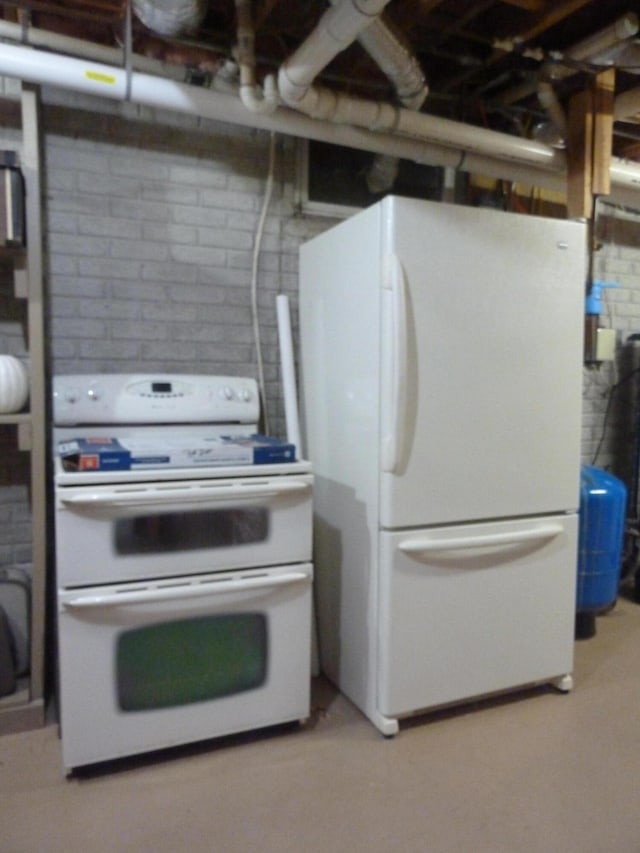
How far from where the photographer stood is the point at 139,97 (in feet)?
6.30

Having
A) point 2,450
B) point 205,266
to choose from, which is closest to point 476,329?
point 205,266

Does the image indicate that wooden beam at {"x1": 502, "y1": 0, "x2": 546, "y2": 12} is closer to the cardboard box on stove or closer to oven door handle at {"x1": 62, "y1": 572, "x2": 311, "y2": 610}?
the cardboard box on stove

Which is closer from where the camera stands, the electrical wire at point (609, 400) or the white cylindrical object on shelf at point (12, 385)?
the white cylindrical object on shelf at point (12, 385)

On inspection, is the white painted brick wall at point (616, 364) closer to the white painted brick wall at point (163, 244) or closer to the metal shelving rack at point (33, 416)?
the white painted brick wall at point (163, 244)

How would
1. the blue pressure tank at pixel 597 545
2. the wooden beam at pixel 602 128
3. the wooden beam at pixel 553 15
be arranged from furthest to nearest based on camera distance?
the blue pressure tank at pixel 597 545, the wooden beam at pixel 602 128, the wooden beam at pixel 553 15

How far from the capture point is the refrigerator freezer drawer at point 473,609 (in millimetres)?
1897

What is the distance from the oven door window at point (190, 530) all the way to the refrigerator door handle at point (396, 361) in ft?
1.44

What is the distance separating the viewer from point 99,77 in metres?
1.85

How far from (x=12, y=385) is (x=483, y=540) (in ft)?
5.15

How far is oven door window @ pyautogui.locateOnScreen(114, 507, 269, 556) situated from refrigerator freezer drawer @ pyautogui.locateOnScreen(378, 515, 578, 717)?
0.41 meters

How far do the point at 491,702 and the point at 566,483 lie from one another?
Answer: 840 millimetres

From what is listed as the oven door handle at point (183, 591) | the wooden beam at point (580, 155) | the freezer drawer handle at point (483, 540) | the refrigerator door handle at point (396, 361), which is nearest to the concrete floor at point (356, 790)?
the oven door handle at point (183, 591)

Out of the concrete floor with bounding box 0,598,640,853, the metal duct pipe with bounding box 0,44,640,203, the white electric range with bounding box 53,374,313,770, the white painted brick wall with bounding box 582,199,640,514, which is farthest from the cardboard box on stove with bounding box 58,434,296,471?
the white painted brick wall with bounding box 582,199,640,514

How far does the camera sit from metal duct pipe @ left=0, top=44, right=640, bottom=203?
1.80m
